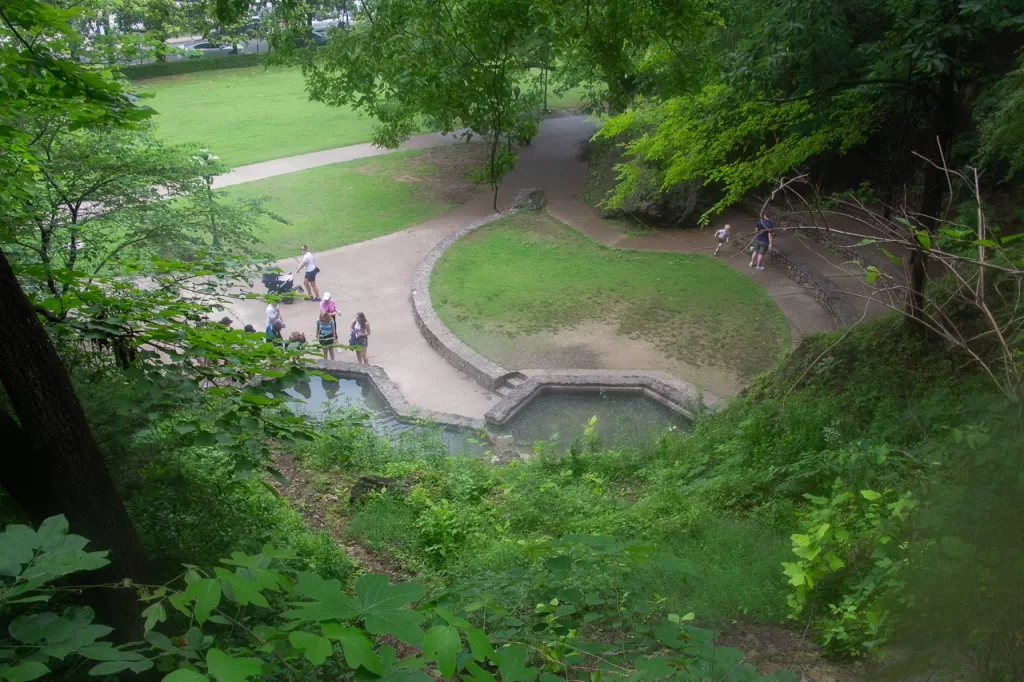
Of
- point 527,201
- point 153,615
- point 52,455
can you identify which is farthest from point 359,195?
point 153,615

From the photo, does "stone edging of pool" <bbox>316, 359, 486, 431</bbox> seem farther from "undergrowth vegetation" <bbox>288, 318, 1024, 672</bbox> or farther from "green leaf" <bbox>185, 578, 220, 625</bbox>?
"green leaf" <bbox>185, 578, 220, 625</bbox>

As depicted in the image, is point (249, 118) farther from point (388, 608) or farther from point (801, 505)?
point (388, 608)

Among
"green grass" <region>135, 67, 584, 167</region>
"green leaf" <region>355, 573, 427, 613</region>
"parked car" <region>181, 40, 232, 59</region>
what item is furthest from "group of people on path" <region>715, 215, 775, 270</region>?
"parked car" <region>181, 40, 232, 59</region>

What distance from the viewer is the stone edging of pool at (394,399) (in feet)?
37.4

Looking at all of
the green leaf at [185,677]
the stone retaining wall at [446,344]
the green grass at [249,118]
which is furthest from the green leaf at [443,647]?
the green grass at [249,118]

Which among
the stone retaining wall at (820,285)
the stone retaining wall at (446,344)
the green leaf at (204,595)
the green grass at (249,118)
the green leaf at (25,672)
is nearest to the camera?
the green leaf at (25,672)

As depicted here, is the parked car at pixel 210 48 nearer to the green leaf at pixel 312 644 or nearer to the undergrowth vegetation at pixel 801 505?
the undergrowth vegetation at pixel 801 505

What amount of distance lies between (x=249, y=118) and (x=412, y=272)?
689 inches

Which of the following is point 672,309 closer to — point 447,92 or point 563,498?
point 563,498

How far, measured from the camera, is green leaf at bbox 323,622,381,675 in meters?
1.71

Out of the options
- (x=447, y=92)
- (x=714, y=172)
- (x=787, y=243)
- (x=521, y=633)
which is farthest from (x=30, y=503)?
(x=787, y=243)

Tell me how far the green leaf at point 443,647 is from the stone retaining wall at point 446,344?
1094cm

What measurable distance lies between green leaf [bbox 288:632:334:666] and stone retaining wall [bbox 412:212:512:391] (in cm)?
1103

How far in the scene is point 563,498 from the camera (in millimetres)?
7012
